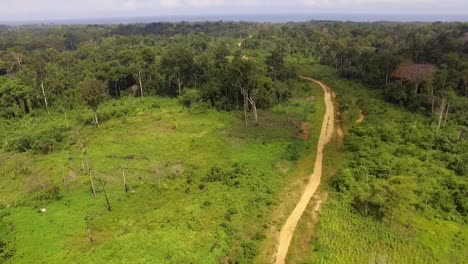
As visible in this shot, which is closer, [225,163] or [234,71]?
[225,163]

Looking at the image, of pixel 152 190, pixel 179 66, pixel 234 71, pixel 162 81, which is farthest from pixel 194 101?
pixel 152 190

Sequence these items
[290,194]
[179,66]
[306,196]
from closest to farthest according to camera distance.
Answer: [306,196], [290,194], [179,66]

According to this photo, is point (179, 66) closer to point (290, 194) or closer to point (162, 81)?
point (162, 81)

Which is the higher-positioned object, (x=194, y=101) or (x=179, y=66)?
(x=179, y=66)

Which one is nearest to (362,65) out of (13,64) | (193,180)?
(193,180)

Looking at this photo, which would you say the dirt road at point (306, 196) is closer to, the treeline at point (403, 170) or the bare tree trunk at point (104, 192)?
the treeline at point (403, 170)

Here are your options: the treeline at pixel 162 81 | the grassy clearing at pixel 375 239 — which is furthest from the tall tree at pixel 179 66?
the grassy clearing at pixel 375 239

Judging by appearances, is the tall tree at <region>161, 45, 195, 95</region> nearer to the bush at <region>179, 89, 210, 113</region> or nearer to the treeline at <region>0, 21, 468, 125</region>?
the treeline at <region>0, 21, 468, 125</region>

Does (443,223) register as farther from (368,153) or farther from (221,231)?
(221,231)

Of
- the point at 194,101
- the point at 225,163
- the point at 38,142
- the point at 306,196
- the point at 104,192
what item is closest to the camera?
the point at 104,192
